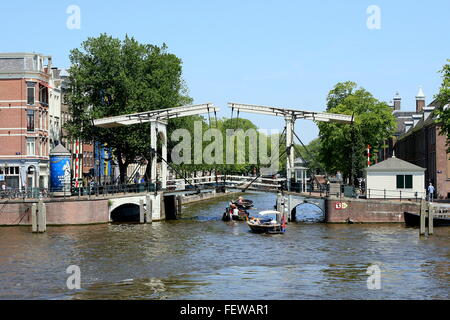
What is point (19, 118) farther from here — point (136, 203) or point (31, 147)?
point (136, 203)

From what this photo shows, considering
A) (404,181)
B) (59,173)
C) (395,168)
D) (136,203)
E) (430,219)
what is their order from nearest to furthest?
(430,219) < (136,203) < (395,168) < (404,181) < (59,173)

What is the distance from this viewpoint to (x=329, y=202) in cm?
5347

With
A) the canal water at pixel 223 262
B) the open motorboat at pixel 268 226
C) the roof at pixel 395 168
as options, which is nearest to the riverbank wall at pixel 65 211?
the canal water at pixel 223 262

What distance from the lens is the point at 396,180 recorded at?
56750 millimetres

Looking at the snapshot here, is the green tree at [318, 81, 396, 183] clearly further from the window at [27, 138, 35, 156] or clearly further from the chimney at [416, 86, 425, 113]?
the window at [27, 138, 35, 156]

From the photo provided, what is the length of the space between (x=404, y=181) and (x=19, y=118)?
34824 millimetres

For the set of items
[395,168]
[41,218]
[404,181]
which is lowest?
[41,218]

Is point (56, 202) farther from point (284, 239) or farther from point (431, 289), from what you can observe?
point (431, 289)

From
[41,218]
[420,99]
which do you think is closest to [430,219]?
[41,218]

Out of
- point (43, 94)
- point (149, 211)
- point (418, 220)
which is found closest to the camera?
point (418, 220)

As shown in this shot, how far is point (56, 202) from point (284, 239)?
16.3 meters

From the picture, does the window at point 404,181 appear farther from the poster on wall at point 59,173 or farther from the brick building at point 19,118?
the brick building at point 19,118

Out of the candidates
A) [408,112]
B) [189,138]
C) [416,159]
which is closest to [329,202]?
[189,138]

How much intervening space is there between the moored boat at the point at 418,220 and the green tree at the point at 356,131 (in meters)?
29.2
